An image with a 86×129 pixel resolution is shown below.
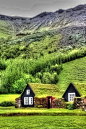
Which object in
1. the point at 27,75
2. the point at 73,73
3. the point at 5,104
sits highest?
the point at 73,73

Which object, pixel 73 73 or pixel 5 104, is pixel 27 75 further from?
pixel 5 104

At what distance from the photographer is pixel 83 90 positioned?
5944 cm

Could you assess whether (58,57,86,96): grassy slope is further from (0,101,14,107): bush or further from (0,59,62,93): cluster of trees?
(0,101,14,107): bush

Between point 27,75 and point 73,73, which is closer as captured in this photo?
point 27,75

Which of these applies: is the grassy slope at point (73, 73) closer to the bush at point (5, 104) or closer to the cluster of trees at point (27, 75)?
the cluster of trees at point (27, 75)

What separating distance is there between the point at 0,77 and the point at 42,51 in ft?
272

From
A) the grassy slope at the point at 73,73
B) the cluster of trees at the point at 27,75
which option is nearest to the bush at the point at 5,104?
the cluster of trees at the point at 27,75

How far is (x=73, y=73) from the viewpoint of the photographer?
11606 cm

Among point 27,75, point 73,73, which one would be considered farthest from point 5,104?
point 73,73

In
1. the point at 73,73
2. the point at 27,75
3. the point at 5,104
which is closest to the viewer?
the point at 5,104

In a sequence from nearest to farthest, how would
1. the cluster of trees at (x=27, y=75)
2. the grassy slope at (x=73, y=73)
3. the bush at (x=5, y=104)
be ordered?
1. the bush at (x=5, y=104)
2. the cluster of trees at (x=27, y=75)
3. the grassy slope at (x=73, y=73)

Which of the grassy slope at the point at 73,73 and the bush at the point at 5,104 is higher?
the grassy slope at the point at 73,73

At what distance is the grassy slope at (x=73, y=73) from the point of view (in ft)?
346

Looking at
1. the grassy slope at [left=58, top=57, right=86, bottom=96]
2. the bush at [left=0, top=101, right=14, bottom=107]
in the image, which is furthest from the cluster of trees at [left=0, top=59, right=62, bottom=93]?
the bush at [left=0, top=101, right=14, bottom=107]
